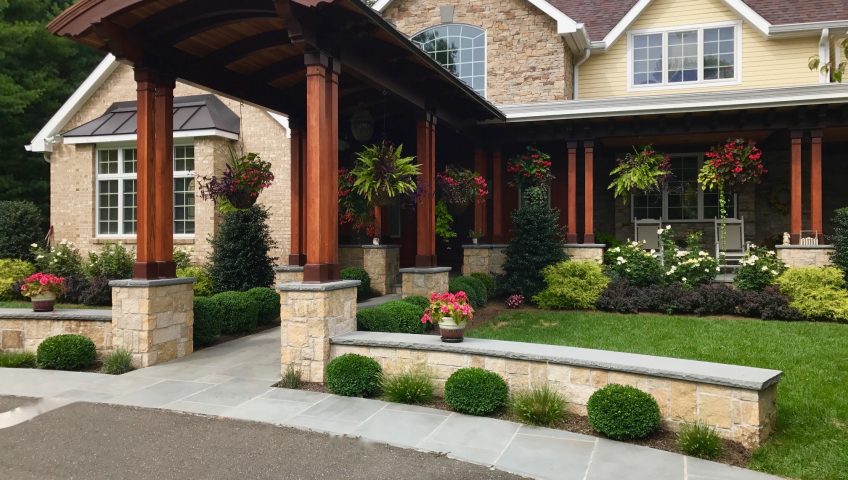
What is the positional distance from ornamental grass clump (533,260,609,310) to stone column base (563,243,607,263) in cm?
70

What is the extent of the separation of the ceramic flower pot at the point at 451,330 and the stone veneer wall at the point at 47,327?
4297 millimetres

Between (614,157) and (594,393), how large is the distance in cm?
1167

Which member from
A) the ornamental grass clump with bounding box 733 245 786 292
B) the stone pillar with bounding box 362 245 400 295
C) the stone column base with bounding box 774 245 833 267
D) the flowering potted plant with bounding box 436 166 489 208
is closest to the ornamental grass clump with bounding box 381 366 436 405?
the flowering potted plant with bounding box 436 166 489 208

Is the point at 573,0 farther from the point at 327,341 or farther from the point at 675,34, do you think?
the point at 327,341

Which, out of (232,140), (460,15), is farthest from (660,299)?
(232,140)

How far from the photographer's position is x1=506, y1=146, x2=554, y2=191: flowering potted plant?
1319 centimetres

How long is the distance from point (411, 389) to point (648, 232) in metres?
10.0

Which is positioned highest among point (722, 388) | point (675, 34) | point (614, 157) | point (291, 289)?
point (675, 34)

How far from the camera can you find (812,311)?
10.1m

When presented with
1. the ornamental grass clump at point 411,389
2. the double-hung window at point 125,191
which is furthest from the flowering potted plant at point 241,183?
the double-hung window at point 125,191

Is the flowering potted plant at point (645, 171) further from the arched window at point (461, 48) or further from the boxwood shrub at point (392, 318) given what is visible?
A: the boxwood shrub at point (392, 318)

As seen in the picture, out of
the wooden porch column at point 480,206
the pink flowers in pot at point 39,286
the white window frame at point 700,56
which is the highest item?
the white window frame at point 700,56

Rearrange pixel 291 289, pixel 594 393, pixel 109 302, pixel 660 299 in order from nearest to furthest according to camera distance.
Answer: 1. pixel 594 393
2. pixel 291 289
3. pixel 660 299
4. pixel 109 302

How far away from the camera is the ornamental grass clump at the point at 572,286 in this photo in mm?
11562
